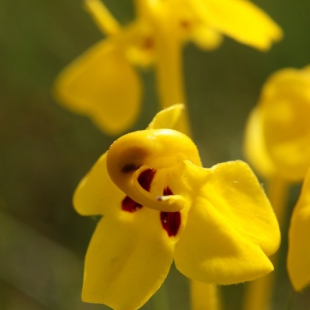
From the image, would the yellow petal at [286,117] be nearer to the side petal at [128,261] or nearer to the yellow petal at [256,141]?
the yellow petal at [256,141]

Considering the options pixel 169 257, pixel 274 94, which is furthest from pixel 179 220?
pixel 274 94

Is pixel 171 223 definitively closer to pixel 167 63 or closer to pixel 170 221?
pixel 170 221

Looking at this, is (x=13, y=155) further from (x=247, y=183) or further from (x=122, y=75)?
(x=247, y=183)

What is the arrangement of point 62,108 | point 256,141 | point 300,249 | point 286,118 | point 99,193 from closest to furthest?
point 300,249
point 99,193
point 286,118
point 256,141
point 62,108

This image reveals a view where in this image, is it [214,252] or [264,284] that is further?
[264,284]

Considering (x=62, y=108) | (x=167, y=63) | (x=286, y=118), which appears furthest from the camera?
(x=62, y=108)

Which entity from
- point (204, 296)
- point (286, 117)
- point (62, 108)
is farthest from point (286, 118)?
point (62, 108)

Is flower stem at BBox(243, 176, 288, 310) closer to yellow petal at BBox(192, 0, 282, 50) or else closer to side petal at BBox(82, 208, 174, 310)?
yellow petal at BBox(192, 0, 282, 50)

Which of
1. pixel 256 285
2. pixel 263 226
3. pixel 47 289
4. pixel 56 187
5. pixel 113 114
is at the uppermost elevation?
pixel 263 226
